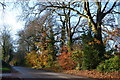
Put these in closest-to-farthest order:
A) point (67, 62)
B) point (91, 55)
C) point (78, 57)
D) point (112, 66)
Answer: point (112, 66) → point (91, 55) → point (78, 57) → point (67, 62)

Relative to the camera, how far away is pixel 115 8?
1819cm

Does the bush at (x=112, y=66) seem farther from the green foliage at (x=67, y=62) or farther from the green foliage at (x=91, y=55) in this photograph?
the green foliage at (x=67, y=62)

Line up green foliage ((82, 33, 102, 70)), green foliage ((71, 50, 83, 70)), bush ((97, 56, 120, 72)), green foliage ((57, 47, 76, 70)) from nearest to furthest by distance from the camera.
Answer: bush ((97, 56, 120, 72)), green foliage ((82, 33, 102, 70)), green foliage ((71, 50, 83, 70)), green foliage ((57, 47, 76, 70))

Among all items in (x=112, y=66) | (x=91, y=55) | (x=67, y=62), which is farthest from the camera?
(x=67, y=62)

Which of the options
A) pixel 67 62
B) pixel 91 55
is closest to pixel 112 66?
pixel 91 55

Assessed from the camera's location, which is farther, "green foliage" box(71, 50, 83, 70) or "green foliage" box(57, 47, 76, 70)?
"green foliage" box(57, 47, 76, 70)

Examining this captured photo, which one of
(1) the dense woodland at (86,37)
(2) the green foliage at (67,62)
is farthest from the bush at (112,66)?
(2) the green foliage at (67,62)

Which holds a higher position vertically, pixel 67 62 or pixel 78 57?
pixel 78 57

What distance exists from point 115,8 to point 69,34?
30.2 feet

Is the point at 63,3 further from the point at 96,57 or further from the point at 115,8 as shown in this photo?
the point at 96,57

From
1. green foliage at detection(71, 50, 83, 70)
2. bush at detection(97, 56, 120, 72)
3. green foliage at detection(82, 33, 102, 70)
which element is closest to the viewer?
bush at detection(97, 56, 120, 72)

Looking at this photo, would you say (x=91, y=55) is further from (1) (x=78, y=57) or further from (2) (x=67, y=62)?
(2) (x=67, y=62)

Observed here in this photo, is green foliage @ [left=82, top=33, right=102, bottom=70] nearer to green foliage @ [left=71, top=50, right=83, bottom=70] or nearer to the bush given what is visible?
green foliage @ [left=71, top=50, right=83, bottom=70]

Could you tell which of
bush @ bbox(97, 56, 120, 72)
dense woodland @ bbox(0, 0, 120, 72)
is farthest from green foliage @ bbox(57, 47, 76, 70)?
bush @ bbox(97, 56, 120, 72)
